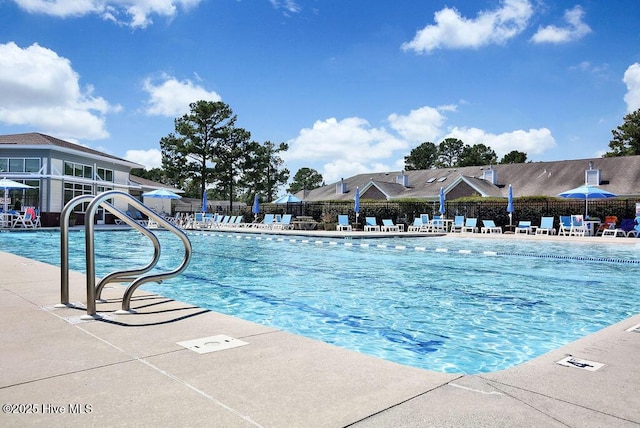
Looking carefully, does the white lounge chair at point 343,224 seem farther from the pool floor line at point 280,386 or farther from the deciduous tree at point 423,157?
the deciduous tree at point 423,157

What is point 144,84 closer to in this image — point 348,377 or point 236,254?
point 236,254

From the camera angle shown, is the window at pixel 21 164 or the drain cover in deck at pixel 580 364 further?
the window at pixel 21 164

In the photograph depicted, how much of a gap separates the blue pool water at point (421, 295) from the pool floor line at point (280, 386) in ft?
5.11

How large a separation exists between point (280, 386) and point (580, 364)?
6.49ft

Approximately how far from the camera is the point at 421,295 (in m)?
7.21

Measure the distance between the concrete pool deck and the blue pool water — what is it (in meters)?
1.51

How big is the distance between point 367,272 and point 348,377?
7056mm

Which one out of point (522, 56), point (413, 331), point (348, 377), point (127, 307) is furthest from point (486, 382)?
point (522, 56)

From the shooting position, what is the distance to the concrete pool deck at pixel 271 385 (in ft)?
6.53

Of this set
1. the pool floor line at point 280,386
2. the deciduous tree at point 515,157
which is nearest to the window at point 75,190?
the pool floor line at point 280,386

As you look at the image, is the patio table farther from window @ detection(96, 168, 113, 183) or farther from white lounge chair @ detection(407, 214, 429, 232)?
white lounge chair @ detection(407, 214, 429, 232)

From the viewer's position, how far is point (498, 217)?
25.1 metres

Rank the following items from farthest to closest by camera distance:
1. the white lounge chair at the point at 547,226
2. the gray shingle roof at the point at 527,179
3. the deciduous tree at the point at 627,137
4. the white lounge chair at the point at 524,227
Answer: the deciduous tree at the point at 627,137 < the gray shingle roof at the point at 527,179 < the white lounge chair at the point at 524,227 < the white lounge chair at the point at 547,226

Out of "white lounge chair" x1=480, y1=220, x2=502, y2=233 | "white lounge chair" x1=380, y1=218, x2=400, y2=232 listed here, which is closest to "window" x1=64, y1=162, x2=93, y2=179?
"white lounge chair" x1=380, y1=218, x2=400, y2=232
